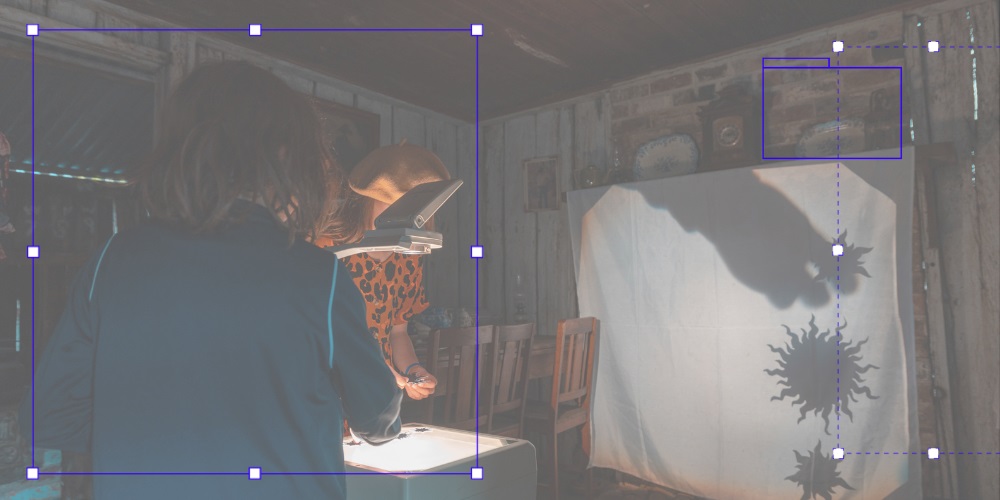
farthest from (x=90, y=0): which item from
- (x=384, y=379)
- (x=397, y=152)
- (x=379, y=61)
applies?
(x=384, y=379)

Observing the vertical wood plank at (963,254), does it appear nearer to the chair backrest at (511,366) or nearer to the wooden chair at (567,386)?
the wooden chair at (567,386)

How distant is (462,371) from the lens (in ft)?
8.27

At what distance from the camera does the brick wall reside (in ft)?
8.68

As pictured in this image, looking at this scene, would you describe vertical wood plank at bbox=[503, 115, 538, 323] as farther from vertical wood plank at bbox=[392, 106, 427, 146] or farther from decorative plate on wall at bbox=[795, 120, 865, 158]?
decorative plate on wall at bbox=[795, 120, 865, 158]

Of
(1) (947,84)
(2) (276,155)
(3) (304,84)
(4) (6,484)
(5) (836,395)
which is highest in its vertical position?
(3) (304,84)

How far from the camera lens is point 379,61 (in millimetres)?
3109

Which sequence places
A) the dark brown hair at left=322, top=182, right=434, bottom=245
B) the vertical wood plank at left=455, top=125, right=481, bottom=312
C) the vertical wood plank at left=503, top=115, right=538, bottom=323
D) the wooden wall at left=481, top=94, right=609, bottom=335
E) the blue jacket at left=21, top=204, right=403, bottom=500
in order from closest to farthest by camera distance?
1. the blue jacket at left=21, top=204, right=403, bottom=500
2. the dark brown hair at left=322, top=182, right=434, bottom=245
3. the wooden wall at left=481, top=94, right=609, bottom=335
4. the vertical wood plank at left=503, top=115, right=538, bottom=323
5. the vertical wood plank at left=455, top=125, right=481, bottom=312

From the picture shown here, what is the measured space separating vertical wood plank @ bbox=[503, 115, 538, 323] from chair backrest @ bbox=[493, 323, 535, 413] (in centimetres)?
93

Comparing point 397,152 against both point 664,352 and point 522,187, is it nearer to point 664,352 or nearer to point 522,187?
point 664,352

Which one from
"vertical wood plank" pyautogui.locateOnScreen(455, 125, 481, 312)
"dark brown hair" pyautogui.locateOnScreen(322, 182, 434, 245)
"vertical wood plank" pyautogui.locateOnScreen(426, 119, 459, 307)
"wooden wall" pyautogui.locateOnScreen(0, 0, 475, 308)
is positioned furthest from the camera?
"vertical wood plank" pyautogui.locateOnScreen(455, 125, 481, 312)

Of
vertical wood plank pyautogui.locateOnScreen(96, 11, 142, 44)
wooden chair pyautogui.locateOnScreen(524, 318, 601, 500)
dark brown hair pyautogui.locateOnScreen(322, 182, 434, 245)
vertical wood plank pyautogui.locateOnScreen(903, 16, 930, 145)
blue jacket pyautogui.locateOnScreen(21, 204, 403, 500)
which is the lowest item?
wooden chair pyautogui.locateOnScreen(524, 318, 601, 500)

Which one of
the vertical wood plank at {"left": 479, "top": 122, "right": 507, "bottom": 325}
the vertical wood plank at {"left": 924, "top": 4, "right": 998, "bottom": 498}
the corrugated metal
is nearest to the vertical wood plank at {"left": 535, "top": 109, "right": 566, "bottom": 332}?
the vertical wood plank at {"left": 479, "top": 122, "right": 507, "bottom": 325}

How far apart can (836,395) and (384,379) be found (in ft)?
7.48

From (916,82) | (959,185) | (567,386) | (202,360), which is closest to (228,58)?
(567,386)
